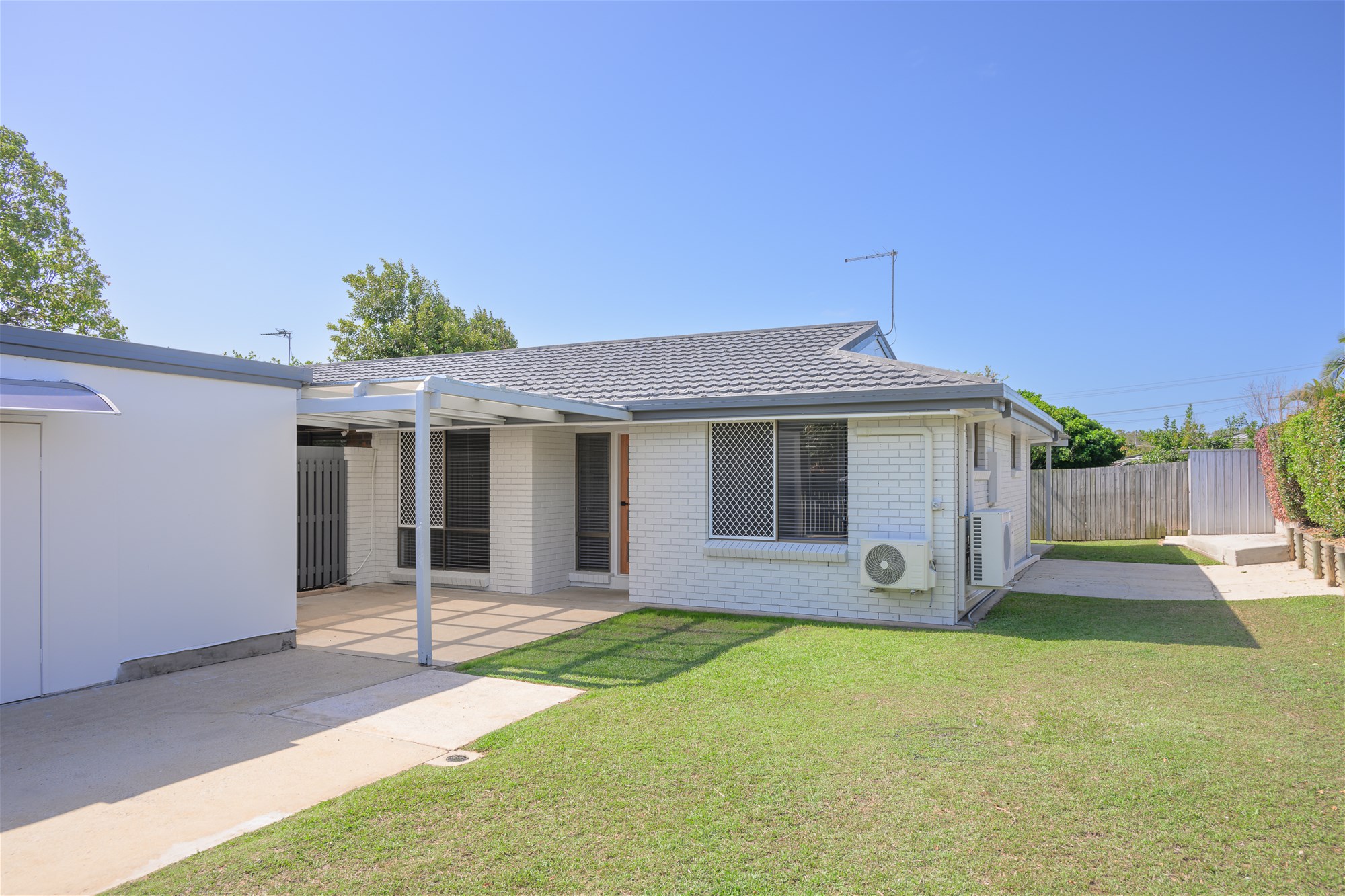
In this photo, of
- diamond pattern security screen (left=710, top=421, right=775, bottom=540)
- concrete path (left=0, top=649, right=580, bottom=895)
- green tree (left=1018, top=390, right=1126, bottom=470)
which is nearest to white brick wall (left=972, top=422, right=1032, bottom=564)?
diamond pattern security screen (left=710, top=421, right=775, bottom=540)

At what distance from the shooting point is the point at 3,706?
561 centimetres

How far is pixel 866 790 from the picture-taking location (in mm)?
4012

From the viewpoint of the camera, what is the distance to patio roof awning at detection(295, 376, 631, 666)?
6855 millimetres

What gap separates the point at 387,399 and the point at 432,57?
9027mm

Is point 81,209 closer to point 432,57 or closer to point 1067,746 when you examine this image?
point 432,57

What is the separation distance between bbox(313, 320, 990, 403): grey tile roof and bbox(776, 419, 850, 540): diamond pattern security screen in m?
0.59

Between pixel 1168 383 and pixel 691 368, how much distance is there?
164 ft

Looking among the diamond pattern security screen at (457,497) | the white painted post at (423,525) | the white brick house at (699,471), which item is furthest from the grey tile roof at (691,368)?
the white painted post at (423,525)

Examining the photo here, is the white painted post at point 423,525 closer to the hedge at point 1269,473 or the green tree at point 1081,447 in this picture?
the hedge at point 1269,473

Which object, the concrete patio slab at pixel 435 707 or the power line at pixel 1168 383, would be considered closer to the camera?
the concrete patio slab at pixel 435 707

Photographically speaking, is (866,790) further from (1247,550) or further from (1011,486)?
(1247,550)

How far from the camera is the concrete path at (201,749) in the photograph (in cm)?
355

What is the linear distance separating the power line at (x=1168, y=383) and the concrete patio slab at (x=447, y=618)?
1137 inches

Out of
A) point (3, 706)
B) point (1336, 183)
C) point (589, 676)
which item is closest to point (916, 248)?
point (1336, 183)
